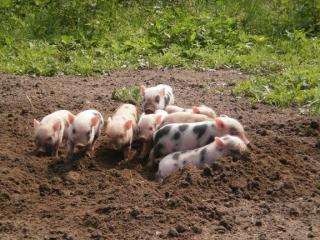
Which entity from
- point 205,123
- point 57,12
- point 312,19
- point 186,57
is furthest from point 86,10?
point 205,123

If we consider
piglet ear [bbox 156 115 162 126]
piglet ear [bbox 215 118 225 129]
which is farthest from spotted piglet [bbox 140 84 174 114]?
piglet ear [bbox 215 118 225 129]

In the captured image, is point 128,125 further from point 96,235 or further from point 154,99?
point 96,235

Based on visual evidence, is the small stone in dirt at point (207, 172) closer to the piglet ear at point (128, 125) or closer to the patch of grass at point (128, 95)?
the piglet ear at point (128, 125)

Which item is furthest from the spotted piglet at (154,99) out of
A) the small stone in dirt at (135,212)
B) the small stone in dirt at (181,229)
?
the small stone in dirt at (181,229)

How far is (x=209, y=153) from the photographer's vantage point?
7.94m

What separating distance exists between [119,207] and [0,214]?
1118 millimetres

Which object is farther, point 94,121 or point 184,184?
point 94,121

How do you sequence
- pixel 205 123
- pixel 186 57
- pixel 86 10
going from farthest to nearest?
1. pixel 86 10
2. pixel 186 57
3. pixel 205 123

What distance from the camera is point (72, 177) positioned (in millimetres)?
7895

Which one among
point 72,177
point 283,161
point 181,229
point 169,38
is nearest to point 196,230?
point 181,229

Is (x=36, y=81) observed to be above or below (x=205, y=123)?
below

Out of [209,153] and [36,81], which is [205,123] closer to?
[209,153]

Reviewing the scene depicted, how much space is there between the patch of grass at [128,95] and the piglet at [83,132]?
1.93 metres

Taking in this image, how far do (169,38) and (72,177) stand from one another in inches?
259
